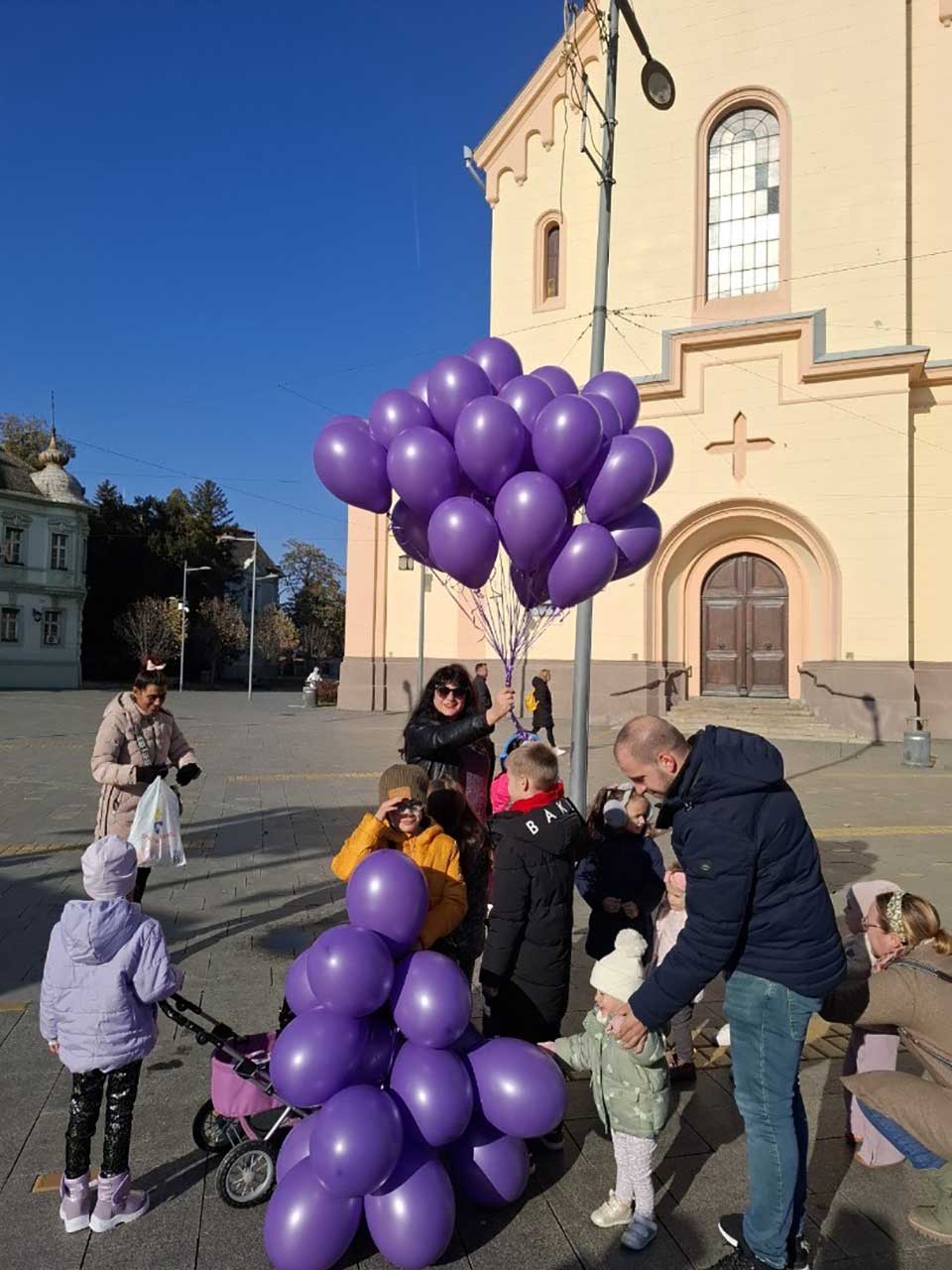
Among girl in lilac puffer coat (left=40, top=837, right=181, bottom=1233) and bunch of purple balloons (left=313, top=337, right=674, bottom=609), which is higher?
bunch of purple balloons (left=313, top=337, right=674, bottom=609)

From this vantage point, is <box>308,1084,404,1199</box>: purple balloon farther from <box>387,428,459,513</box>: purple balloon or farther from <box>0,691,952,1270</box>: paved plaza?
<box>387,428,459,513</box>: purple balloon

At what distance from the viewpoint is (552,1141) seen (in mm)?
3246

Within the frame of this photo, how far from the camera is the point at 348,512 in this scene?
25.8 m

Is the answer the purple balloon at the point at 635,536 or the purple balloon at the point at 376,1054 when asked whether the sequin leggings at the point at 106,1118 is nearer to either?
the purple balloon at the point at 376,1054

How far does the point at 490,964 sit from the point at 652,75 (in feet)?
28.4

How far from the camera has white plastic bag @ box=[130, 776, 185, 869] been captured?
16.2 ft

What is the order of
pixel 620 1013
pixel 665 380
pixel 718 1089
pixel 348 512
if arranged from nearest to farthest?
pixel 620 1013
pixel 718 1089
pixel 665 380
pixel 348 512

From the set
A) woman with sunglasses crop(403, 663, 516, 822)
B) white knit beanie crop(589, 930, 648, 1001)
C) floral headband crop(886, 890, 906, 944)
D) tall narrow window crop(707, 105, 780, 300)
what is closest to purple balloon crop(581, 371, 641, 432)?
woman with sunglasses crop(403, 663, 516, 822)

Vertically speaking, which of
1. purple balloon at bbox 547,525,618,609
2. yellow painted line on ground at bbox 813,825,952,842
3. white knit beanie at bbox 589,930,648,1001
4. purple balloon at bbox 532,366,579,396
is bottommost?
yellow painted line on ground at bbox 813,825,952,842

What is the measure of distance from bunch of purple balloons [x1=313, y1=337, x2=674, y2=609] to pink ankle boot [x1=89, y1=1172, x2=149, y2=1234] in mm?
3568

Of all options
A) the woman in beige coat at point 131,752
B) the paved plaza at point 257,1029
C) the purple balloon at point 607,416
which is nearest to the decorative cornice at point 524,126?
the paved plaza at point 257,1029

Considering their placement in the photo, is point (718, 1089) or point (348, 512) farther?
point (348, 512)

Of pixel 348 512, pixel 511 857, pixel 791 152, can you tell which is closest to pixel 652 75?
pixel 511 857

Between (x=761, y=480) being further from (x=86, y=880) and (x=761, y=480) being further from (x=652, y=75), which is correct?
(x=86, y=880)
